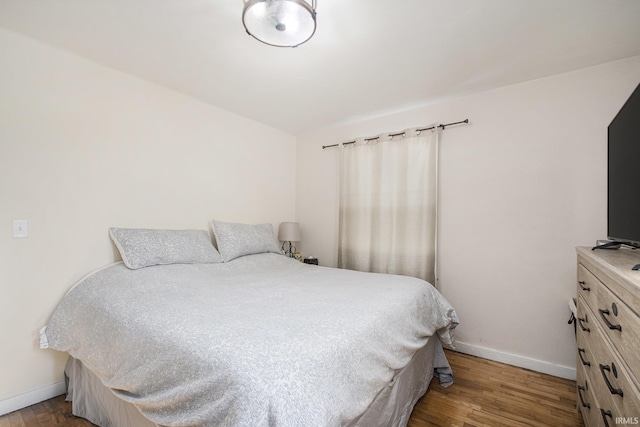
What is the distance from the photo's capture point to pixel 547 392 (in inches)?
76.4

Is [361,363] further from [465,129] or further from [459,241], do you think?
[465,129]

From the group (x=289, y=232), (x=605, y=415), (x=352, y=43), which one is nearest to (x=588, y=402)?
(x=605, y=415)


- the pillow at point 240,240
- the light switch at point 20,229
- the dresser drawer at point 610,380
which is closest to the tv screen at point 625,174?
the dresser drawer at point 610,380

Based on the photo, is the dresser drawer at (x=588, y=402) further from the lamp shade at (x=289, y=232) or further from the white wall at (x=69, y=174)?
the white wall at (x=69, y=174)

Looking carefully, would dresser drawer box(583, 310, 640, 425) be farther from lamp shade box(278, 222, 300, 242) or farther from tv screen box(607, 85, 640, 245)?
lamp shade box(278, 222, 300, 242)

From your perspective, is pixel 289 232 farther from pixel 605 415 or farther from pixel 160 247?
pixel 605 415

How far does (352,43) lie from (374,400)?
208cm

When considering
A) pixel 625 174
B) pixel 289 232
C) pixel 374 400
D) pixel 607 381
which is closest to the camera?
pixel 607 381

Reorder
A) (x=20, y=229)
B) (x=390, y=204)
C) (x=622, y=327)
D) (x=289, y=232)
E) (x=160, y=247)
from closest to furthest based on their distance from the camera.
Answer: (x=622, y=327) < (x=20, y=229) < (x=160, y=247) < (x=390, y=204) < (x=289, y=232)

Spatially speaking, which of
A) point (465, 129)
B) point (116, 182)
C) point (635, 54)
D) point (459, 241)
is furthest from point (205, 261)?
point (635, 54)

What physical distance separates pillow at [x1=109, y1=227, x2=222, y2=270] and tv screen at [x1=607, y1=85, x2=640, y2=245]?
8.82 ft

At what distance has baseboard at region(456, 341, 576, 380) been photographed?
2.12 metres

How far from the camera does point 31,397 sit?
1.81m

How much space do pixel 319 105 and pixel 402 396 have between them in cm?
261
